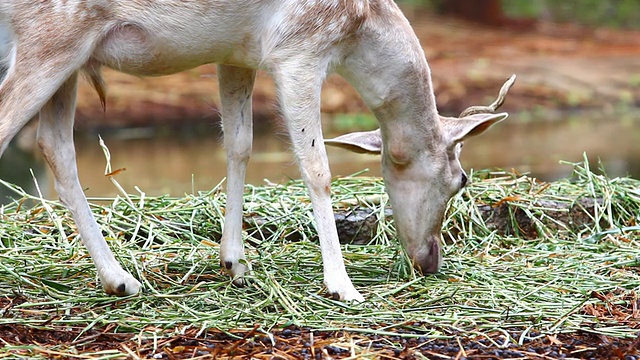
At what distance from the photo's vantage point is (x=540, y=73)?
14414mm

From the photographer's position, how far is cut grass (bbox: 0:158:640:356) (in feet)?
12.9

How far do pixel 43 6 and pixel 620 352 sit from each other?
2.60m

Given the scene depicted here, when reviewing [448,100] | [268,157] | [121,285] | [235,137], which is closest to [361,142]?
[235,137]

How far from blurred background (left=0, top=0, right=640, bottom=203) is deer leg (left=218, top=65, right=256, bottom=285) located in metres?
2.83

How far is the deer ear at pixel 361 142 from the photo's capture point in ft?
15.5

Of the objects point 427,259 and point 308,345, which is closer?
point 308,345

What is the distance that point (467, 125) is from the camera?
15.6ft

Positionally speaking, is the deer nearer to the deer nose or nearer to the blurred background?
the deer nose

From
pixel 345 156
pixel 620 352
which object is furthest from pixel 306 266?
pixel 345 156

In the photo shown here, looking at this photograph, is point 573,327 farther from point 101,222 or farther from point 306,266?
point 101,222

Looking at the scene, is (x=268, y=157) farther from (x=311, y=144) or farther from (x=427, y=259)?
(x=311, y=144)

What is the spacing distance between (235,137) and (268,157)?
5.45 meters

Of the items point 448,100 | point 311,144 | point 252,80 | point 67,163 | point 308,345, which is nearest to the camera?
point 308,345

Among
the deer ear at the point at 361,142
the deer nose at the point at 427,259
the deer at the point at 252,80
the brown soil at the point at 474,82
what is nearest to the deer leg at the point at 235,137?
A: the deer at the point at 252,80
